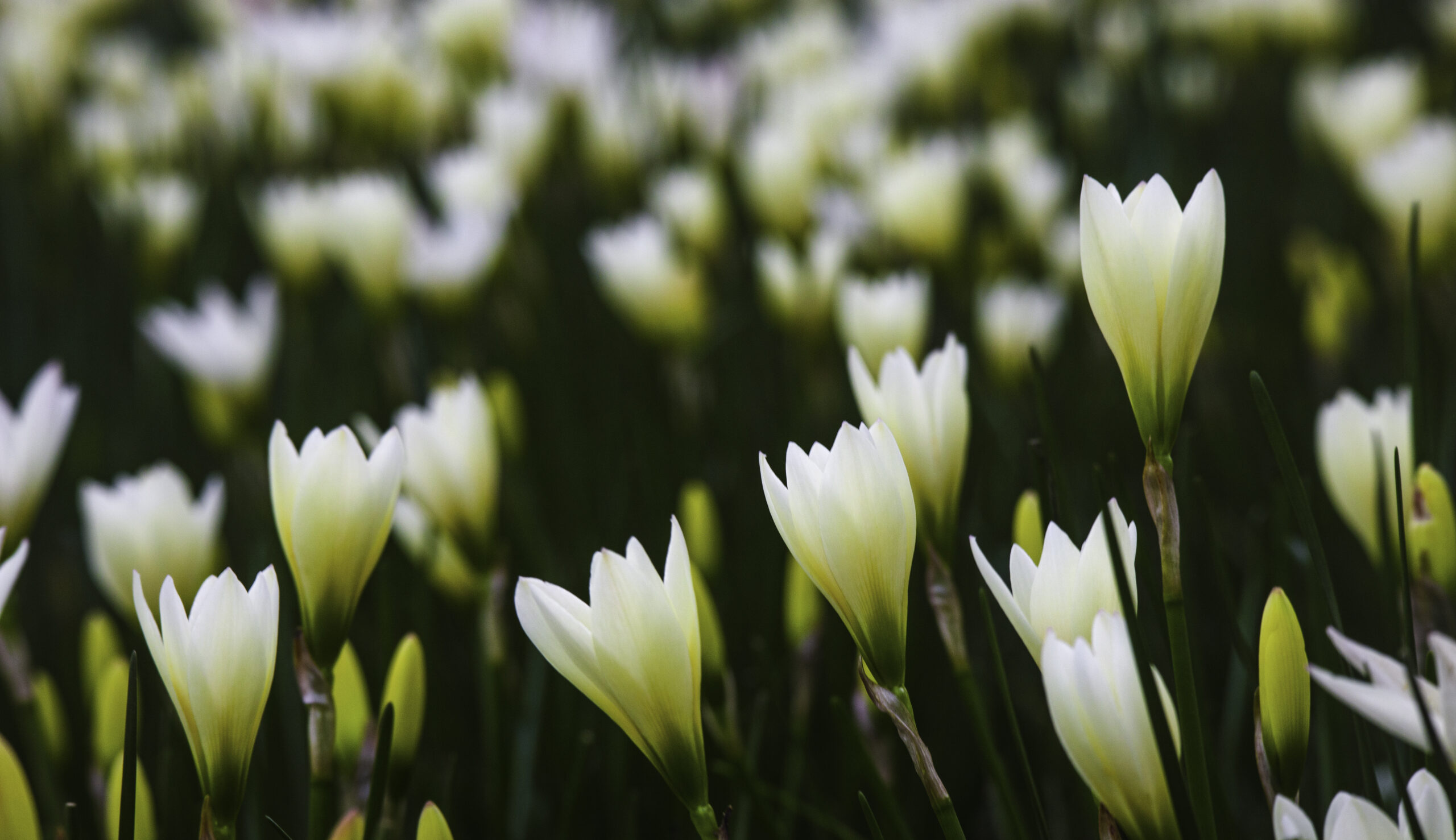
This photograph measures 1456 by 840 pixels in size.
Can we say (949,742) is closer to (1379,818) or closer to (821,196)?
(1379,818)

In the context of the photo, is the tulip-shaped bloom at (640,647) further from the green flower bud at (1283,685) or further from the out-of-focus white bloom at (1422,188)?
the out-of-focus white bloom at (1422,188)

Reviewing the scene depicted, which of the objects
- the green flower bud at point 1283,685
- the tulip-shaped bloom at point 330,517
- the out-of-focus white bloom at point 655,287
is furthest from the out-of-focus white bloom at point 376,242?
the green flower bud at point 1283,685

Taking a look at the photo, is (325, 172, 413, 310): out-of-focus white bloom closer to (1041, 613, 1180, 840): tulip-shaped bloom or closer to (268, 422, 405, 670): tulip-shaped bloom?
(268, 422, 405, 670): tulip-shaped bloom

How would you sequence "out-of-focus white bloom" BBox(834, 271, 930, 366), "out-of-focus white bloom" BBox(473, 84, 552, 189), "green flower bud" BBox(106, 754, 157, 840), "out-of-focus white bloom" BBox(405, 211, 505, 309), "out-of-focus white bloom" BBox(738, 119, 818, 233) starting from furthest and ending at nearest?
"out-of-focus white bloom" BBox(473, 84, 552, 189), "out-of-focus white bloom" BBox(738, 119, 818, 233), "out-of-focus white bloom" BBox(405, 211, 505, 309), "out-of-focus white bloom" BBox(834, 271, 930, 366), "green flower bud" BBox(106, 754, 157, 840)

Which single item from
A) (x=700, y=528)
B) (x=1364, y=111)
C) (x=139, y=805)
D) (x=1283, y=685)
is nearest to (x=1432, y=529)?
(x=1283, y=685)

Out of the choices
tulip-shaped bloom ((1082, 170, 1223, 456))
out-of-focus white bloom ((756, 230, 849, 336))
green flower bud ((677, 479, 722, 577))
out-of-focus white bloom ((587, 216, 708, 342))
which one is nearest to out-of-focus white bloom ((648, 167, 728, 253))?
out-of-focus white bloom ((587, 216, 708, 342))

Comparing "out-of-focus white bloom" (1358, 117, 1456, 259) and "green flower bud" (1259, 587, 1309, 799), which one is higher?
"out-of-focus white bloom" (1358, 117, 1456, 259)
